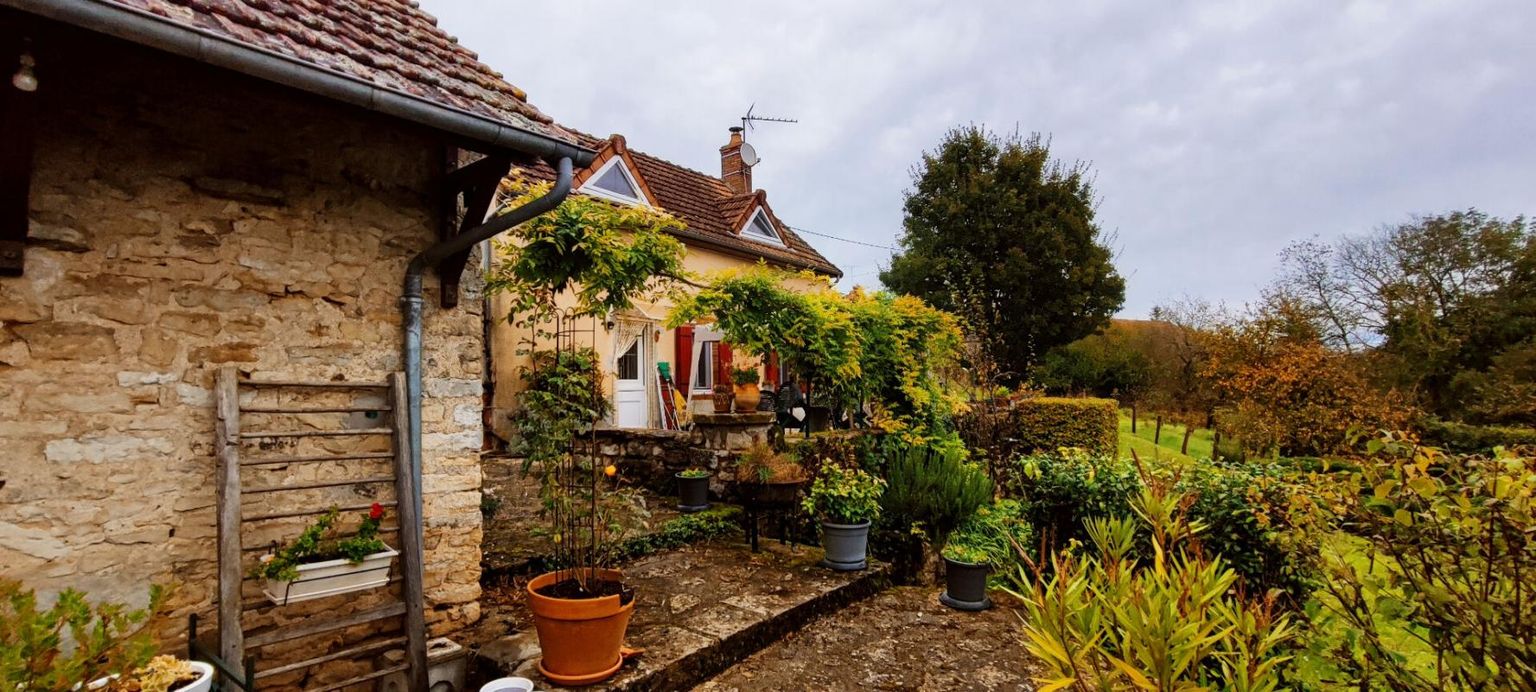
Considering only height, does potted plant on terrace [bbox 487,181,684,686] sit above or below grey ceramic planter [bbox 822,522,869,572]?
above

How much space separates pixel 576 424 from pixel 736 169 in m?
12.4

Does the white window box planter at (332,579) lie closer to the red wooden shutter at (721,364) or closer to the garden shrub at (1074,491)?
the garden shrub at (1074,491)

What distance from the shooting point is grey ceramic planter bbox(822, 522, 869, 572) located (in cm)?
522

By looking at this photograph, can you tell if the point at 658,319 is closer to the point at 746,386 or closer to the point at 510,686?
the point at 746,386

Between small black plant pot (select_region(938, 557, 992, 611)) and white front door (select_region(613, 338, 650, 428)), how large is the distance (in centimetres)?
669

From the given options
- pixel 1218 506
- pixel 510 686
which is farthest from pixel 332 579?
pixel 1218 506

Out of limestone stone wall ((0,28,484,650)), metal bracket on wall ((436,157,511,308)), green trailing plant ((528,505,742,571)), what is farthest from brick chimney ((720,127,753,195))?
limestone stone wall ((0,28,484,650))

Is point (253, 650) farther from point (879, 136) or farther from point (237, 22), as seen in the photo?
point (879, 136)

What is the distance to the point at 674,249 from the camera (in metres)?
4.27

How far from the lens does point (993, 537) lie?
20.6ft

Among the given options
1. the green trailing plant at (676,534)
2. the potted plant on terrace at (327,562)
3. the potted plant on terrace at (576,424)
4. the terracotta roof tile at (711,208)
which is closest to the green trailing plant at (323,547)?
the potted plant on terrace at (327,562)

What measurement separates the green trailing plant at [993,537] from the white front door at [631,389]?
608cm

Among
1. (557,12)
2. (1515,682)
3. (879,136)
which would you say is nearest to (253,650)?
(1515,682)

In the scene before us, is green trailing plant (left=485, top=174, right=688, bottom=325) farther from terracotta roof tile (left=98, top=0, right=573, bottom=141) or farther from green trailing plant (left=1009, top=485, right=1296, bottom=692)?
green trailing plant (left=1009, top=485, right=1296, bottom=692)
